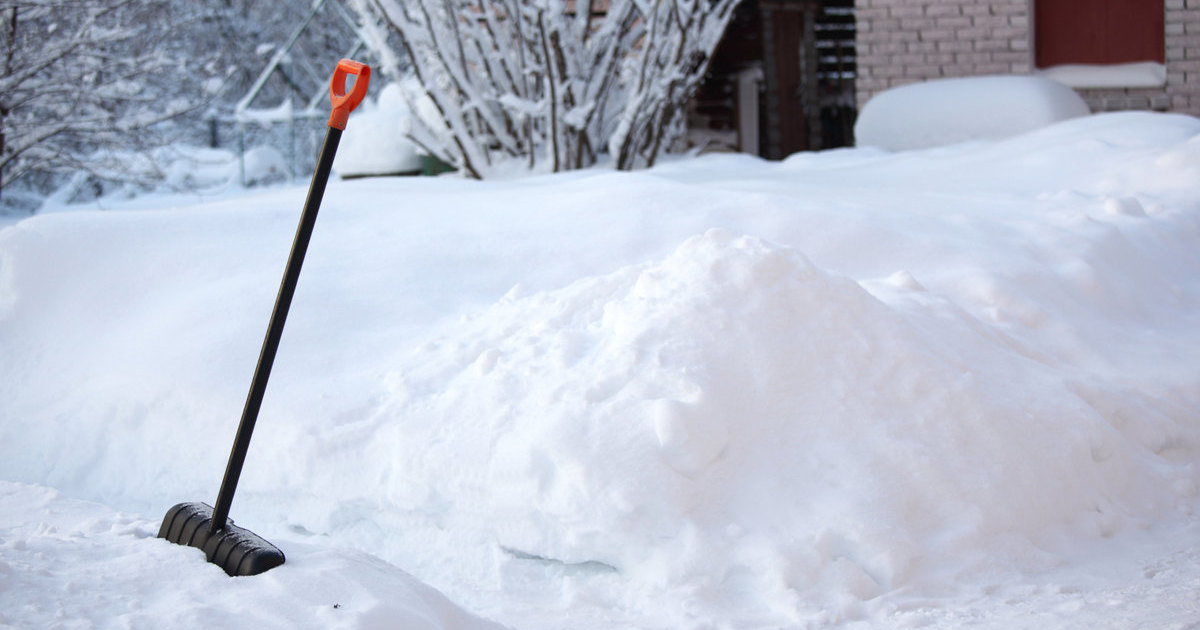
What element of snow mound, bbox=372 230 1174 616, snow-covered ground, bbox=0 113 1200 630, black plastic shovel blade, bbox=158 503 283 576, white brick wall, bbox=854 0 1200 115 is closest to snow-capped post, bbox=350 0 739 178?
white brick wall, bbox=854 0 1200 115

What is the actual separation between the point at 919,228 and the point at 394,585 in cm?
257

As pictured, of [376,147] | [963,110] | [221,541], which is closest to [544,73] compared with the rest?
[376,147]

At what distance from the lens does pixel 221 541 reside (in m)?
1.86

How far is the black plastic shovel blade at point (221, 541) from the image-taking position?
5.83ft

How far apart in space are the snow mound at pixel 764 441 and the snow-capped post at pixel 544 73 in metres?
3.22

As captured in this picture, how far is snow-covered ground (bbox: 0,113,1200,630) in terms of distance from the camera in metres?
2.06

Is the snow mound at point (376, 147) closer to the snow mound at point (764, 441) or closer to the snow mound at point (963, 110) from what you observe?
the snow mound at point (963, 110)

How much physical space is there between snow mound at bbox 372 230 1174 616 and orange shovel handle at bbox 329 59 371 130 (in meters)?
0.89

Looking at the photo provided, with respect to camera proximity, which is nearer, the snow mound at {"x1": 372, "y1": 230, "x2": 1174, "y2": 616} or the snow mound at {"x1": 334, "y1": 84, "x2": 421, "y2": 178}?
the snow mound at {"x1": 372, "y1": 230, "x2": 1174, "y2": 616}

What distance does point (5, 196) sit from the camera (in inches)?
356

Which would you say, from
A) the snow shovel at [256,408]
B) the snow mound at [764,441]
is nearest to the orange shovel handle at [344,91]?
the snow shovel at [256,408]

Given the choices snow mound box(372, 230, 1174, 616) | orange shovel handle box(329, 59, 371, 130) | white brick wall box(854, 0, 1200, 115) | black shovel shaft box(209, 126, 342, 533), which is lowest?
snow mound box(372, 230, 1174, 616)

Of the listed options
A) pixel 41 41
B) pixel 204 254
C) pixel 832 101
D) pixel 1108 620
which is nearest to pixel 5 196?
pixel 41 41

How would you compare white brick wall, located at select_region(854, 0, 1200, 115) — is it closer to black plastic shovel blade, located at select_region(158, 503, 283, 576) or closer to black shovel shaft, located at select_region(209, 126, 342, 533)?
black shovel shaft, located at select_region(209, 126, 342, 533)
